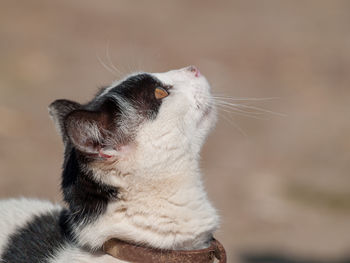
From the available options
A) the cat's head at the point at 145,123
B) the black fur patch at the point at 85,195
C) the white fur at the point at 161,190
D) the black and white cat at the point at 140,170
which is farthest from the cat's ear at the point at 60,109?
the white fur at the point at 161,190

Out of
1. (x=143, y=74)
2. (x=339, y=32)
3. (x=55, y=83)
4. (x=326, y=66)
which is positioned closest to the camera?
(x=143, y=74)

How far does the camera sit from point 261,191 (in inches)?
259

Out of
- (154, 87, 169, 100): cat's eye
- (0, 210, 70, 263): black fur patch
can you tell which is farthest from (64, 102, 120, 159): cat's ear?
(0, 210, 70, 263): black fur patch

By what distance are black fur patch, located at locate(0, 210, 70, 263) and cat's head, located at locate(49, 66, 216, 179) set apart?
20.1 inches

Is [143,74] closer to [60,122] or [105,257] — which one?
[60,122]

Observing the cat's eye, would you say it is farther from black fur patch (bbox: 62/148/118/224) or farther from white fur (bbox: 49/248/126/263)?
white fur (bbox: 49/248/126/263)

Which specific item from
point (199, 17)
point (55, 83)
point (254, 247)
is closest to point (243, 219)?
point (254, 247)

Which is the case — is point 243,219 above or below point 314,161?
below

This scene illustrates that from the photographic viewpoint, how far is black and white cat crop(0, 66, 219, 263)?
8.38 feet

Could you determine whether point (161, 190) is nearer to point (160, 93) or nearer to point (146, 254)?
point (146, 254)

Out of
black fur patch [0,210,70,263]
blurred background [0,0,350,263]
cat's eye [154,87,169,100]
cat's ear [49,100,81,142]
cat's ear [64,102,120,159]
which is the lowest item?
black fur patch [0,210,70,263]

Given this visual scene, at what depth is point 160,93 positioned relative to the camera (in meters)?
2.76

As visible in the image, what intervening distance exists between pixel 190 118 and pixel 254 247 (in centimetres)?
312

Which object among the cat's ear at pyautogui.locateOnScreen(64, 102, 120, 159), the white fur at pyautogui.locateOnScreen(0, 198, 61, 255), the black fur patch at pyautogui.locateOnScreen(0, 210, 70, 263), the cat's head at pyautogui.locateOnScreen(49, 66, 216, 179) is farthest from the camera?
the white fur at pyautogui.locateOnScreen(0, 198, 61, 255)
